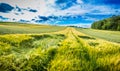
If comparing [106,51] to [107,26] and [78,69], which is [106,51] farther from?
[107,26]

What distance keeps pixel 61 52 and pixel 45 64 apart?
2097 mm

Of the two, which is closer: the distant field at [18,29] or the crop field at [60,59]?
the crop field at [60,59]

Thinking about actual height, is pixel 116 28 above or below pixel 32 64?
below

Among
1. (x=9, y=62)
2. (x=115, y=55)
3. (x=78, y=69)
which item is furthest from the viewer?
(x=115, y=55)

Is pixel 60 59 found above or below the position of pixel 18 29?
below

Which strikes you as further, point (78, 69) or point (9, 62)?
point (78, 69)

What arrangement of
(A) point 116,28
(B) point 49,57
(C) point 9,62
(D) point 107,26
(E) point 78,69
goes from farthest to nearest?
(D) point 107,26 → (A) point 116,28 → (B) point 49,57 → (E) point 78,69 → (C) point 9,62

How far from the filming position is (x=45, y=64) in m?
10.6

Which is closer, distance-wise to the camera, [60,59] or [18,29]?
[60,59]

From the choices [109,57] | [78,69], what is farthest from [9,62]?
[109,57]

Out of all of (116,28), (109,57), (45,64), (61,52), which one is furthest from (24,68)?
(116,28)

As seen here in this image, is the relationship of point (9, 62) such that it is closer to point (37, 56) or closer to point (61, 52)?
point (37, 56)

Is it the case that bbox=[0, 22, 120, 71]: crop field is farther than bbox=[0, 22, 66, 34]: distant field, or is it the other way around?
bbox=[0, 22, 66, 34]: distant field

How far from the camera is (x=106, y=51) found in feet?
42.5
